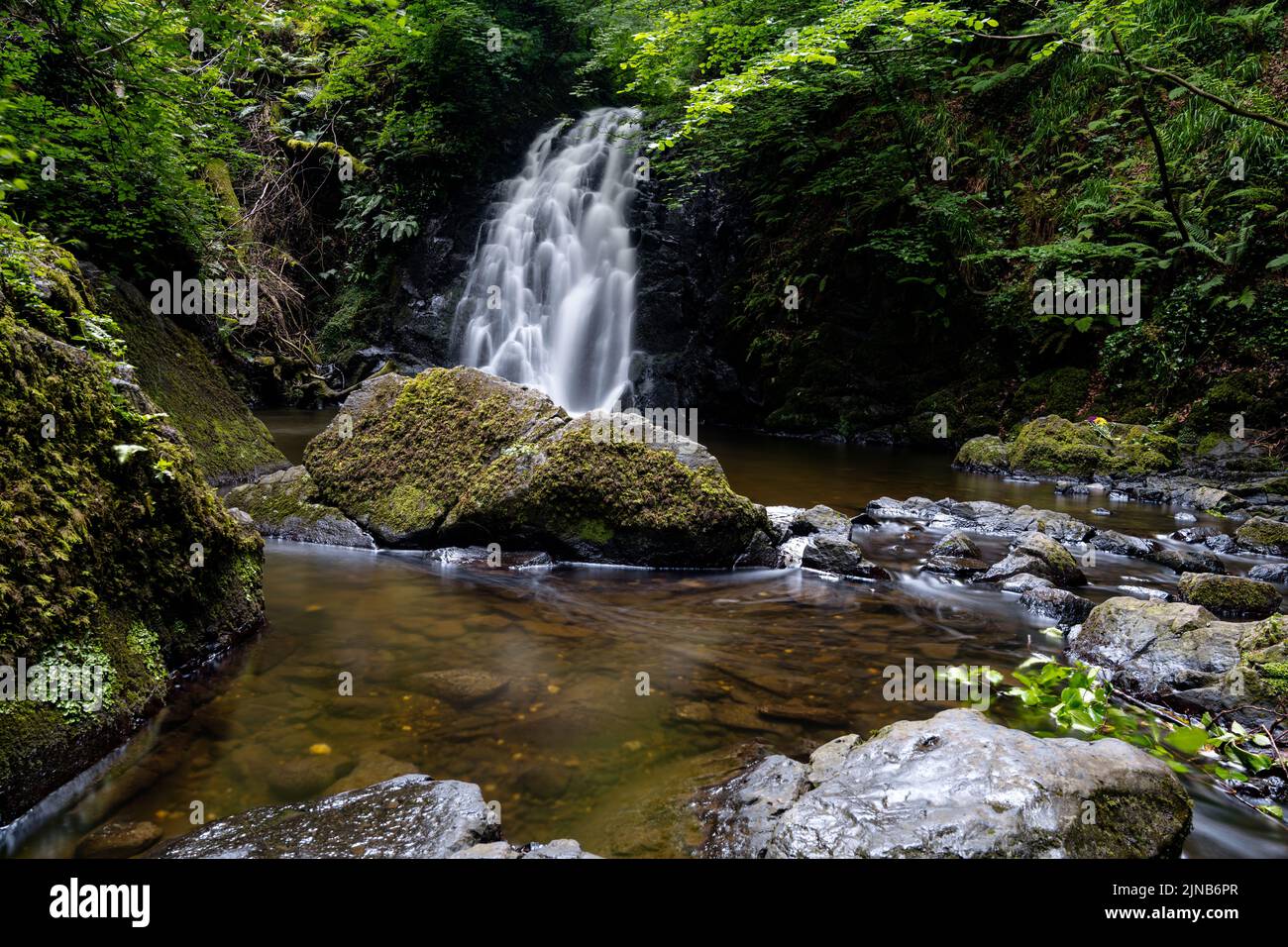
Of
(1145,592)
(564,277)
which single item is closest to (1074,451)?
(1145,592)

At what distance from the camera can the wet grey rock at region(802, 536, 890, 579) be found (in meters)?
6.01

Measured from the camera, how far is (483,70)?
19.4 meters

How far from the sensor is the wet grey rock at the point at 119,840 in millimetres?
2277

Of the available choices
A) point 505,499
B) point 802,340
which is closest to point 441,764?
point 505,499

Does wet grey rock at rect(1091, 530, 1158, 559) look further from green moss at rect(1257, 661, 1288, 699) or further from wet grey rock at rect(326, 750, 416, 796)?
wet grey rock at rect(326, 750, 416, 796)

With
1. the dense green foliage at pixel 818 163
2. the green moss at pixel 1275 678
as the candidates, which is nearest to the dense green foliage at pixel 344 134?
the dense green foliage at pixel 818 163

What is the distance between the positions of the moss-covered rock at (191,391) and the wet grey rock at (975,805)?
25.4 ft

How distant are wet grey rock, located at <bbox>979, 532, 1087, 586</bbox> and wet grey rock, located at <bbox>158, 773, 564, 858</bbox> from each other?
16.7 ft

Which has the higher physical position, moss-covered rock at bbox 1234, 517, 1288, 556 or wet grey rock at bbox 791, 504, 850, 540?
wet grey rock at bbox 791, 504, 850, 540

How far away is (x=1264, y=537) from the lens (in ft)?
23.9

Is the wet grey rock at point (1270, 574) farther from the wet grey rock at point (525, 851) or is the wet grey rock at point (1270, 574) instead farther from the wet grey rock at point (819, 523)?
the wet grey rock at point (525, 851)

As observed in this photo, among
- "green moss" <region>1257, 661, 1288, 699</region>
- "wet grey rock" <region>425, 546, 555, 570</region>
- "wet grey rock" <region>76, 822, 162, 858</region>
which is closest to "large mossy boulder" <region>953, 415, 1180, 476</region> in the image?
"green moss" <region>1257, 661, 1288, 699</region>

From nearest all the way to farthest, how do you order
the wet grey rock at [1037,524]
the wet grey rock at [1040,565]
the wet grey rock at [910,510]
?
the wet grey rock at [1040,565], the wet grey rock at [1037,524], the wet grey rock at [910,510]

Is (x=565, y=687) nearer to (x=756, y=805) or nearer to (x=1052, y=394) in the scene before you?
(x=756, y=805)
